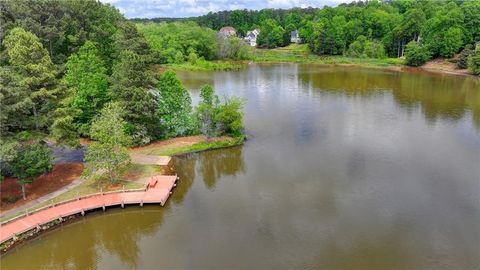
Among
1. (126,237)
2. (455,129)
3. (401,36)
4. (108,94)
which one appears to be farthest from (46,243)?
(401,36)

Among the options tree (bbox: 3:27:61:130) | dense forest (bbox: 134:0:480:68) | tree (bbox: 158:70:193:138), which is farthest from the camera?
dense forest (bbox: 134:0:480:68)

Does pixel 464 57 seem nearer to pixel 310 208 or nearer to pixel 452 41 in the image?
pixel 452 41

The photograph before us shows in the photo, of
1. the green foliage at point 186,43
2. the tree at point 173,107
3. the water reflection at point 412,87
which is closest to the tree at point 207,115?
the tree at point 173,107

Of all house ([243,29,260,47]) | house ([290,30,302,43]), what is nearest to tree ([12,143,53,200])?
house ([290,30,302,43])

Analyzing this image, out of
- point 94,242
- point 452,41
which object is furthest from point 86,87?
point 452,41

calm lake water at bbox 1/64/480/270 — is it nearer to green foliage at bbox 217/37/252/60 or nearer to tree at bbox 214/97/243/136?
tree at bbox 214/97/243/136
